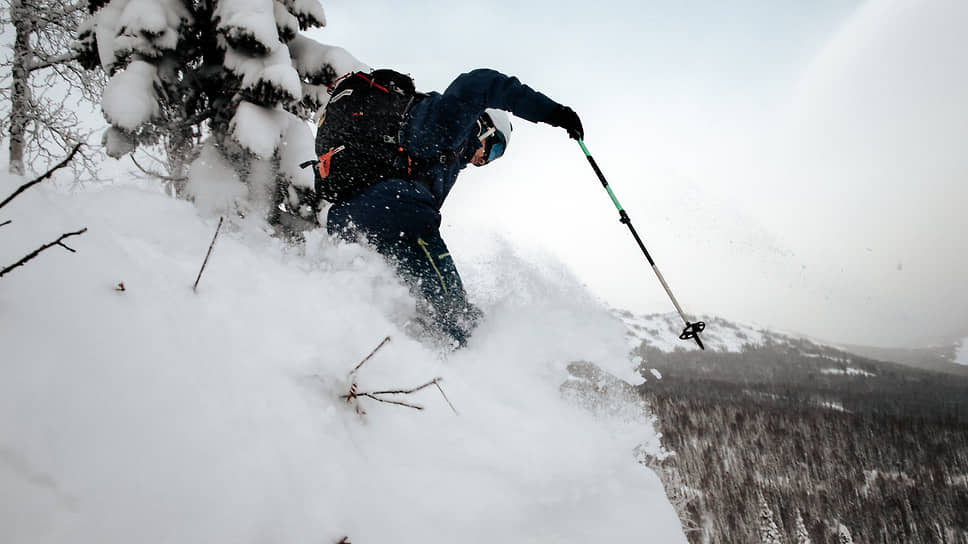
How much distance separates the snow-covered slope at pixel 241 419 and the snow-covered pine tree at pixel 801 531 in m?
22.4

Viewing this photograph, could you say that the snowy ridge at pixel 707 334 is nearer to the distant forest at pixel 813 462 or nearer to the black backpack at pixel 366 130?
the distant forest at pixel 813 462

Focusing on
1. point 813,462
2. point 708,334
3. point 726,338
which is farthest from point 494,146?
point 726,338

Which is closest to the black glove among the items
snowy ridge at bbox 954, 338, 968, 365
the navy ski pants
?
the navy ski pants

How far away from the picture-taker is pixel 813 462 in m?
25.1

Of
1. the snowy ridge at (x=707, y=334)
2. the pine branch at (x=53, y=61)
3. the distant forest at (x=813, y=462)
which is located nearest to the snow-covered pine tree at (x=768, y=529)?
the distant forest at (x=813, y=462)

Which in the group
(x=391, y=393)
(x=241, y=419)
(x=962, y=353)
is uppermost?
(x=962, y=353)

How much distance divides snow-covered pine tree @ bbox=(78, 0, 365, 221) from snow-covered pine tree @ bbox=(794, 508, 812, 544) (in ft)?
76.8

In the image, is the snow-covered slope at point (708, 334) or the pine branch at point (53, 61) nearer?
the pine branch at point (53, 61)

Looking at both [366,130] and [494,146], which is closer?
[366,130]

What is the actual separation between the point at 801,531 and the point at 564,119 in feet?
76.6

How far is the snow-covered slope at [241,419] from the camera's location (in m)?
0.72

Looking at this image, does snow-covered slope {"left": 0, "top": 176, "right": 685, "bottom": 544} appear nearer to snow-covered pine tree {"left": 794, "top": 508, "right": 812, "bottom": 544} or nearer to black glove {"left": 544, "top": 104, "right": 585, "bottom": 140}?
black glove {"left": 544, "top": 104, "right": 585, "bottom": 140}

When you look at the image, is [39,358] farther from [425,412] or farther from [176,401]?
[425,412]

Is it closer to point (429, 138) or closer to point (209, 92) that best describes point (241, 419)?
point (429, 138)
